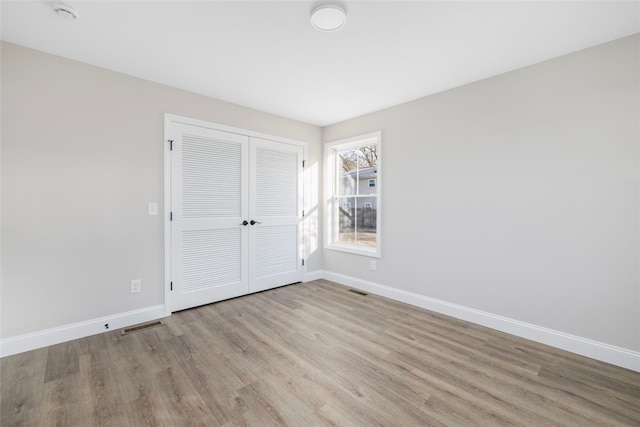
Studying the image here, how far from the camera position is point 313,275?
4.52 m

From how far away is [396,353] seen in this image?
2.31 m

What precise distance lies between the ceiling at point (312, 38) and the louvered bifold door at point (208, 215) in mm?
737

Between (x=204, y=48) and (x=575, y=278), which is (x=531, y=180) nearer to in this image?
(x=575, y=278)

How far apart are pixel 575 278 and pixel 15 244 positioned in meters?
4.78

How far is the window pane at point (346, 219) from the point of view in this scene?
436 centimetres

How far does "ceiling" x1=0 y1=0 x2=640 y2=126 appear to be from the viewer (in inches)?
72.9

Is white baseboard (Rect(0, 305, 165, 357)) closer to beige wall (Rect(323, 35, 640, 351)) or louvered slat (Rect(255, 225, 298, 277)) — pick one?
louvered slat (Rect(255, 225, 298, 277))

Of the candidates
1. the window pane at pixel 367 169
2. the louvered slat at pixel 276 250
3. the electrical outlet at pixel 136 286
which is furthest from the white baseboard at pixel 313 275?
the electrical outlet at pixel 136 286

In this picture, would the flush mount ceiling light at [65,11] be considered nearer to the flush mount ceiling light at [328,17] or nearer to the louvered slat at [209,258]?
the flush mount ceiling light at [328,17]

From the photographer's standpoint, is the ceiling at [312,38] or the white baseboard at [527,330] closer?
the ceiling at [312,38]

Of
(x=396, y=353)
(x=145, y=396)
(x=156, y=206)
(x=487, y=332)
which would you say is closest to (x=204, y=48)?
(x=156, y=206)

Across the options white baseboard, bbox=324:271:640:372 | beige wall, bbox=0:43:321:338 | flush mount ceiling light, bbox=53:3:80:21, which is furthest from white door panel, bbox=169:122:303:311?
white baseboard, bbox=324:271:640:372

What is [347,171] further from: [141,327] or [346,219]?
[141,327]

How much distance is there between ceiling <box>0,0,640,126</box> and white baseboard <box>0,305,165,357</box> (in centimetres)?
247
